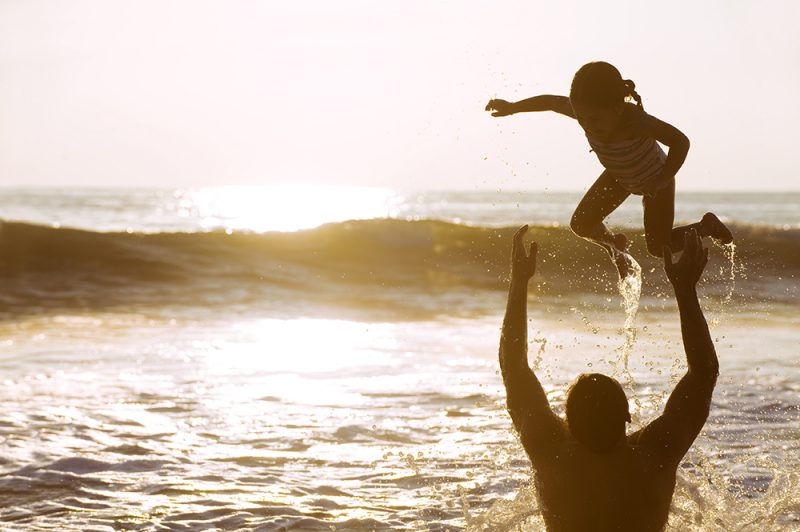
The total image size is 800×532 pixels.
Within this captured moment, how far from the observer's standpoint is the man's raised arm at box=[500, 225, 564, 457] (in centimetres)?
460

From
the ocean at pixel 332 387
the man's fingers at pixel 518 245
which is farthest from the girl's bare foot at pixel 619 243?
the man's fingers at pixel 518 245

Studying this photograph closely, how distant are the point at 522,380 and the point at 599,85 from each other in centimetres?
151

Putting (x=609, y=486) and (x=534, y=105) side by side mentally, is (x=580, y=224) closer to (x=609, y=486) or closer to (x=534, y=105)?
(x=534, y=105)

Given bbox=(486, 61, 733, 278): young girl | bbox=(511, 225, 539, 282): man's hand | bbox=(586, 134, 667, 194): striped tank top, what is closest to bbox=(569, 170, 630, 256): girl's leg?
bbox=(486, 61, 733, 278): young girl

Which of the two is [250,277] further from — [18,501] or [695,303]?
[695,303]

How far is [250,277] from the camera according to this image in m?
23.2

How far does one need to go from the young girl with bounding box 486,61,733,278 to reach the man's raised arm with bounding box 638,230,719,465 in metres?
0.98

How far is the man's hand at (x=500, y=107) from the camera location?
18.6 feet

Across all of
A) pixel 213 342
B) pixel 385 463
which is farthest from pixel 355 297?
pixel 385 463

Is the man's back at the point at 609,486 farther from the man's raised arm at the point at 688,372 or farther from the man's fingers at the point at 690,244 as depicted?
the man's fingers at the point at 690,244

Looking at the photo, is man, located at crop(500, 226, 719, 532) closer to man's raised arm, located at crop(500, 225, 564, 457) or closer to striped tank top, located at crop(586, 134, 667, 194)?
man's raised arm, located at crop(500, 225, 564, 457)

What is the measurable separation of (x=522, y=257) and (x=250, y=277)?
18.9 meters

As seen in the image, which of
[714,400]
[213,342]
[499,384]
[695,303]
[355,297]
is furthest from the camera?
[355,297]

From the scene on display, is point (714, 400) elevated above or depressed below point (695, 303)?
below
